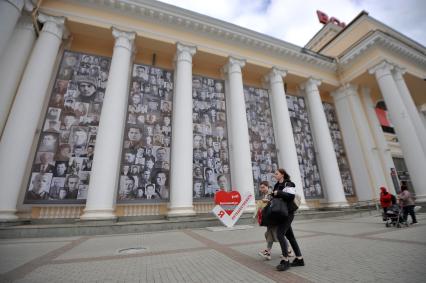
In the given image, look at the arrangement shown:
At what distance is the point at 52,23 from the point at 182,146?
8.25m

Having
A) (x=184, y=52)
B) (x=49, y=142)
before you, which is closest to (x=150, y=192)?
(x=49, y=142)

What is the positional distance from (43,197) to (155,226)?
14.5ft

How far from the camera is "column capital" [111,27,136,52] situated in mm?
10561

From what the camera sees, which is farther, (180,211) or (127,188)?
(127,188)

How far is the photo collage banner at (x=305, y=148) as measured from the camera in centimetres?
1324

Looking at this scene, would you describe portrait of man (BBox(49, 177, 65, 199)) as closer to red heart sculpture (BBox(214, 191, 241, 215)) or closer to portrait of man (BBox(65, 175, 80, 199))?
portrait of man (BBox(65, 175, 80, 199))

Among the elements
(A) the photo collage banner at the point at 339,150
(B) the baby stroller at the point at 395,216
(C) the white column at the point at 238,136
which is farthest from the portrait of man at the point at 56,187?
(A) the photo collage banner at the point at 339,150

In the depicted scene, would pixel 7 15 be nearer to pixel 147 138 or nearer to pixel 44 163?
pixel 44 163

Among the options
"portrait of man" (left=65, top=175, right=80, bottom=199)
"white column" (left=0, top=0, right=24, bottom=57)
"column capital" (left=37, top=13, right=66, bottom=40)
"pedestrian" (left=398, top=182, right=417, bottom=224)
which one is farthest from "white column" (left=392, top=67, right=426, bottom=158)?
"column capital" (left=37, top=13, right=66, bottom=40)

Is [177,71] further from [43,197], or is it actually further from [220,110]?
[43,197]

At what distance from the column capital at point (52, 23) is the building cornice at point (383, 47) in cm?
1797

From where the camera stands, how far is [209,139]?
1161 centimetres

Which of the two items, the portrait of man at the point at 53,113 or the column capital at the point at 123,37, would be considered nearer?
the portrait of man at the point at 53,113

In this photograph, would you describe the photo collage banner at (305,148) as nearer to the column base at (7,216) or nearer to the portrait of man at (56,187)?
the portrait of man at (56,187)
